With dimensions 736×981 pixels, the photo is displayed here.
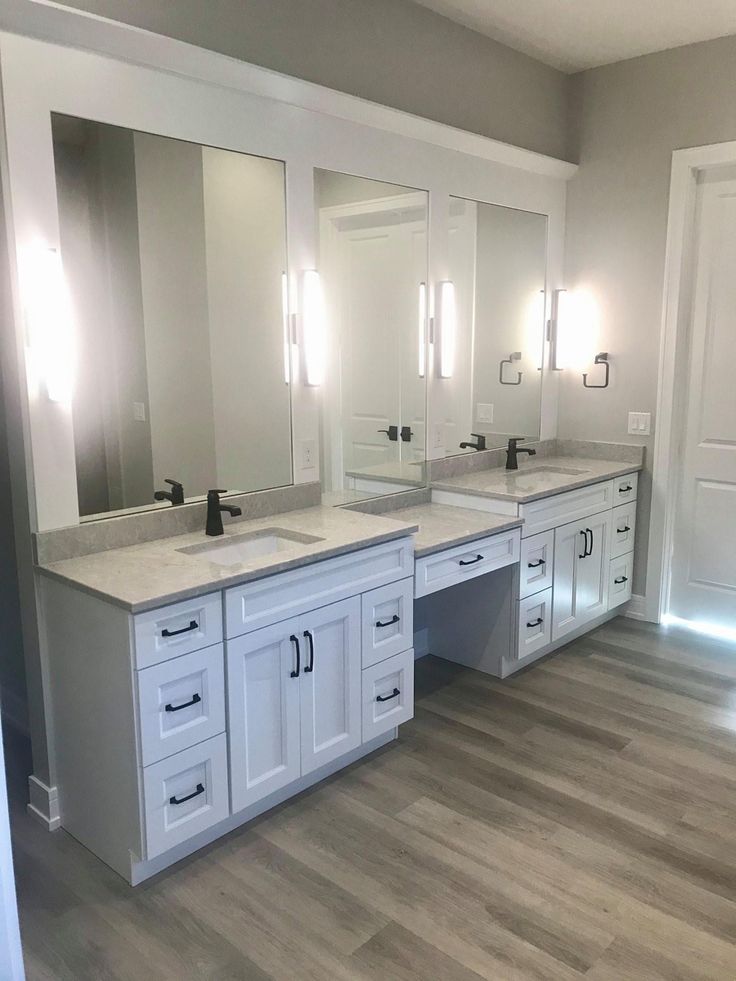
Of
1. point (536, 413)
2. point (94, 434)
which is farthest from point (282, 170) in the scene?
point (536, 413)

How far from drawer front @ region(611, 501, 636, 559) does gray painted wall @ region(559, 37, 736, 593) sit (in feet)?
0.20

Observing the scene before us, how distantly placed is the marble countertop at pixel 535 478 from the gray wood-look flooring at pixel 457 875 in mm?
940

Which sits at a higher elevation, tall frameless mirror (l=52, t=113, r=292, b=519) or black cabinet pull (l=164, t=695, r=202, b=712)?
tall frameless mirror (l=52, t=113, r=292, b=519)

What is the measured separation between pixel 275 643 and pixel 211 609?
28 cm

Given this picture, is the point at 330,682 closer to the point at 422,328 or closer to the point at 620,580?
the point at 422,328

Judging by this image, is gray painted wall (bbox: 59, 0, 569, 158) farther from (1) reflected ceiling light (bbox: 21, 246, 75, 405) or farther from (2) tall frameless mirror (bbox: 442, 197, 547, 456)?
(1) reflected ceiling light (bbox: 21, 246, 75, 405)

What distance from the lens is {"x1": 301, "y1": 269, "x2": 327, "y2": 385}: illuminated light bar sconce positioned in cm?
298

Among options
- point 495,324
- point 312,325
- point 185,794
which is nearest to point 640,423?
point 495,324

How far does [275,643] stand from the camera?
2.39 metres

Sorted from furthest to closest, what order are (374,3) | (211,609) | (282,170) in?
(374,3) → (282,170) → (211,609)

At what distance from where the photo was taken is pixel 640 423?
4082 mm

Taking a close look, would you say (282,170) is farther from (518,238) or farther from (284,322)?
(518,238)

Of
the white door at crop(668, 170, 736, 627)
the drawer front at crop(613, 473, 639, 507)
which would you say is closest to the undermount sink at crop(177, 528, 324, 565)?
the drawer front at crop(613, 473, 639, 507)

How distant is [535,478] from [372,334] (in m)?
1.10
